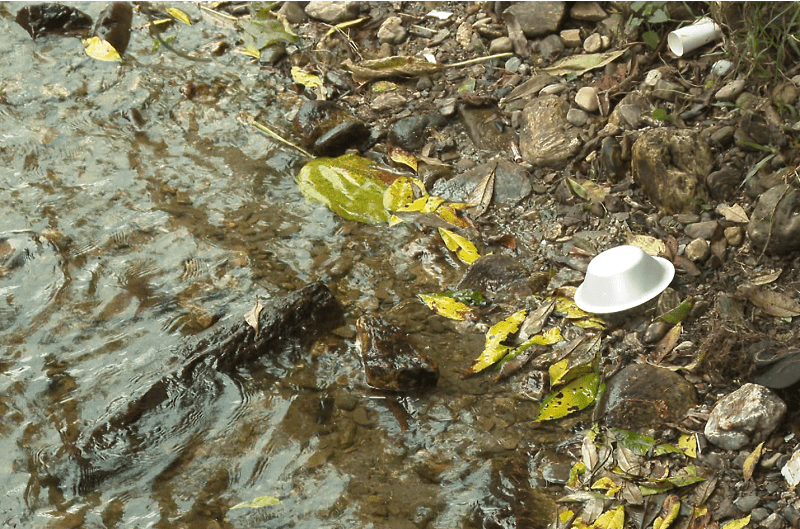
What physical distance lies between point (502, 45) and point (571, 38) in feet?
1.34

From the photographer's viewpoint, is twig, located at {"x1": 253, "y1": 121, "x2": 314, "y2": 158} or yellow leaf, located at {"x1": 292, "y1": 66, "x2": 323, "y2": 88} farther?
yellow leaf, located at {"x1": 292, "y1": 66, "x2": 323, "y2": 88}

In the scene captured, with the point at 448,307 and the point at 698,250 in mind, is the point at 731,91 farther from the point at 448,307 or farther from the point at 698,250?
the point at 448,307

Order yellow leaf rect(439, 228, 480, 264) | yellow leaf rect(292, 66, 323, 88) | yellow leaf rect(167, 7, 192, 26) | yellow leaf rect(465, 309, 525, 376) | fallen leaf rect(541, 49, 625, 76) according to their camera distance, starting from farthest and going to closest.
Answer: yellow leaf rect(167, 7, 192, 26) → yellow leaf rect(292, 66, 323, 88) → fallen leaf rect(541, 49, 625, 76) → yellow leaf rect(439, 228, 480, 264) → yellow leaf rect(465, 309, 525, 376)

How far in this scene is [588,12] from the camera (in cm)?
418

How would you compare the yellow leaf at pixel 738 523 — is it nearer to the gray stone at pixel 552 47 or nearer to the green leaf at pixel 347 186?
the green leaf at pixel 347 186

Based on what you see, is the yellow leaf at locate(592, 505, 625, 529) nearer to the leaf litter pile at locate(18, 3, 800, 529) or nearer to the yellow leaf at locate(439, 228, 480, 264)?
the leaf litter pile at locate(18, 3, 800, 529)

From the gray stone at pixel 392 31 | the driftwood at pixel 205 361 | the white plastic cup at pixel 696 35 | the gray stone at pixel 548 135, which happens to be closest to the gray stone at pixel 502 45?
the gray stone at pixel 548 135

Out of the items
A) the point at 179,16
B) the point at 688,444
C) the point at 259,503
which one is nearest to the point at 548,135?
the point at 688,444

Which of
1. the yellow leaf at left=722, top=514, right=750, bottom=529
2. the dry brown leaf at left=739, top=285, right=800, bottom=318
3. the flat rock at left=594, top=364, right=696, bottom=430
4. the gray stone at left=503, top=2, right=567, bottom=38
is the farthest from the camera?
the gray stone at left=503, top=2, right=567, bottom=38

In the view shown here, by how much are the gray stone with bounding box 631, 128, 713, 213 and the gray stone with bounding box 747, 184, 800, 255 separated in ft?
1.01

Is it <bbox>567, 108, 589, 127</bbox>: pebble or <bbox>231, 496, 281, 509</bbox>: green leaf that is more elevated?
<bbox>567, 108, 589, 127</bbox>: pebble

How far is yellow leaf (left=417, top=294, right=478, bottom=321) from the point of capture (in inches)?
133

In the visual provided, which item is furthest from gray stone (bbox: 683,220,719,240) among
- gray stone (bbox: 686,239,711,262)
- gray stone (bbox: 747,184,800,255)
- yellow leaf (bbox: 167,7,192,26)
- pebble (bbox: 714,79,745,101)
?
yellow leaf (bbox: 167,7,192,26)

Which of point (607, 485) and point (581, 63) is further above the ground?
point (581, 63)
